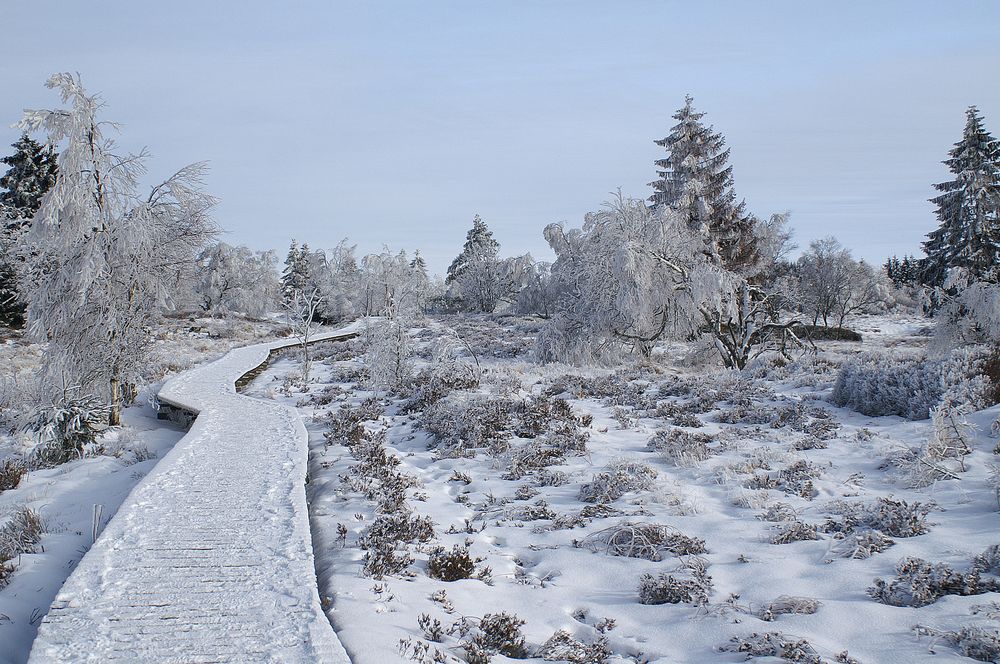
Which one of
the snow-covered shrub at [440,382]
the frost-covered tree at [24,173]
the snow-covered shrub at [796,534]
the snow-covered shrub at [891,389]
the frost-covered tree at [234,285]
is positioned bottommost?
the snow-covered shrub at [796,534]

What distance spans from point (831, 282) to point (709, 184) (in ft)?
52.6

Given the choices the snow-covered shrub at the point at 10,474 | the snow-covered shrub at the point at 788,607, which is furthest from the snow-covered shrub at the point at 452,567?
the snow-covered shrub at the point at 10,474

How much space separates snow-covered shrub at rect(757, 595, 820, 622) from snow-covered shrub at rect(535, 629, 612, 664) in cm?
131

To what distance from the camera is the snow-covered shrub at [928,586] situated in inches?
187

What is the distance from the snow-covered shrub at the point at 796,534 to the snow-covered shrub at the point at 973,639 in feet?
5.85

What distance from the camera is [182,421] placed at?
15.0m

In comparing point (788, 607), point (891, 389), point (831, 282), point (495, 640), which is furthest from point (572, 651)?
point (831, 282)

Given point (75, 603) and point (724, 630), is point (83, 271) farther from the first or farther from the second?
point (724, 630)

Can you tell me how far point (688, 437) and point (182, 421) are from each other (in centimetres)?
1216

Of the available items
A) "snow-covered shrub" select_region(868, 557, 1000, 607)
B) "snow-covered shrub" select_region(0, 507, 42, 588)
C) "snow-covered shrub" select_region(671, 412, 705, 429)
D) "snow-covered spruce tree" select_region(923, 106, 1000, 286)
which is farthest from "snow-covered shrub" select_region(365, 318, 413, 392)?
"snow-covered spruce tree" select_region(923, 106, 1000, 286)

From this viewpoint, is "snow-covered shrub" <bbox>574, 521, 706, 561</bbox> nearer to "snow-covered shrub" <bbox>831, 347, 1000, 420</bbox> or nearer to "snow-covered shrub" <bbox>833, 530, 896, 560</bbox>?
"snow-covered shrub" <bbox>833, 530, 896, 560</bbox>

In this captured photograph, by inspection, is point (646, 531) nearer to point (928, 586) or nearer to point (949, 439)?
point (928, 586)

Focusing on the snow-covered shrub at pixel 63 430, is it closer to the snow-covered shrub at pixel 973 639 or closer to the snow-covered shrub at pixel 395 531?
the snow-covered shrub at pixel 395 531

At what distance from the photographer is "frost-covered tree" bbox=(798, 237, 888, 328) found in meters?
42.9
